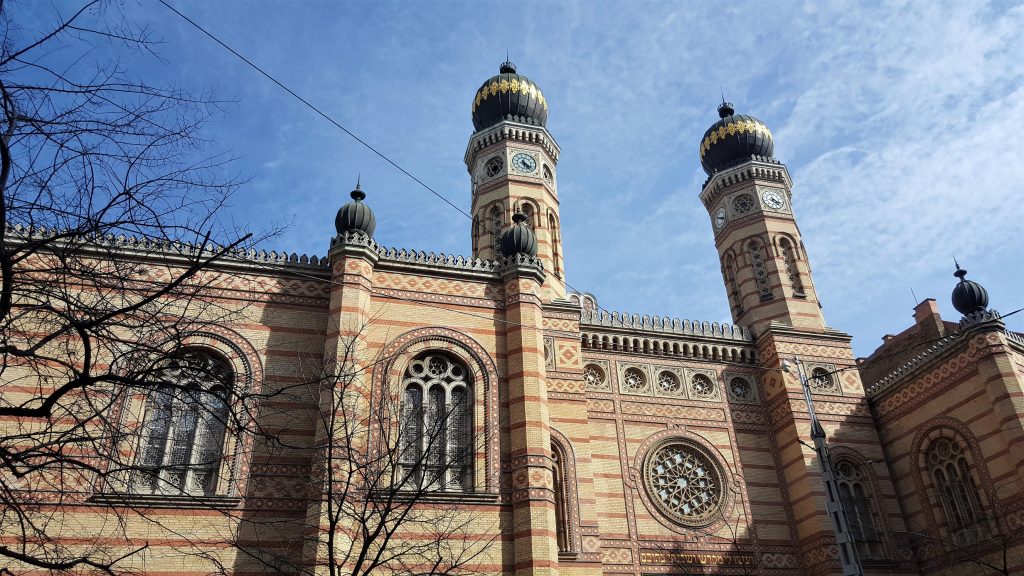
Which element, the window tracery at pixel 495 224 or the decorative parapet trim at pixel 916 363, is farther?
the window tracery at pixel 495 224

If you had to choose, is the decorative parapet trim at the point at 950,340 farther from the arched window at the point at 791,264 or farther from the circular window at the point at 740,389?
the arched window at the point at 791,264

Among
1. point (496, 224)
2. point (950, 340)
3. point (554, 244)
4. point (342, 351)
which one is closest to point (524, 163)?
point (496, 224)

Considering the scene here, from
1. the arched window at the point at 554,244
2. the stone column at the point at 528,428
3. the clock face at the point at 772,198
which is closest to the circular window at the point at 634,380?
the arched window at the point at 554,244

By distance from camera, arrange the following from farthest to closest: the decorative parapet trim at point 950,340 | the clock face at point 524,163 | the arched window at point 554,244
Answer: the clock face at point 524,163 → the arched window at point 554,244 → the decorative parapet trim at point 950,340

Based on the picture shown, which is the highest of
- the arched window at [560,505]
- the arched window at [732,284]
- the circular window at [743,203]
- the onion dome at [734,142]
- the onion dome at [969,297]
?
the onion dome at [734,142]

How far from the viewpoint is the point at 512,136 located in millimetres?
22000

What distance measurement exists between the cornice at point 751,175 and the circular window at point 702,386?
6.86 metres

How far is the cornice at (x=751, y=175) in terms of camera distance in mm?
23266

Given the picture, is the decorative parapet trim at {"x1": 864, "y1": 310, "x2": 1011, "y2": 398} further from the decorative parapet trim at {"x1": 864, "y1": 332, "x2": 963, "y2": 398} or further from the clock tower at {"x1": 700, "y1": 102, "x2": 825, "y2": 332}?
the clock tower at {"x1": 700, "y1": 102, "x2": 825, "y2": 332}

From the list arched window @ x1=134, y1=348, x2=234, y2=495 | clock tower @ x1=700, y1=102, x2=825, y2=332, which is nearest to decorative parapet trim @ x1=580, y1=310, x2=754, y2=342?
clock tower @ x1=700, y1=102, x2=825, y2=332

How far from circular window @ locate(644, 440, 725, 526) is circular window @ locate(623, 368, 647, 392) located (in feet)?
5.04

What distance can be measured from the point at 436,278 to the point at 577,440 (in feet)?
15.7

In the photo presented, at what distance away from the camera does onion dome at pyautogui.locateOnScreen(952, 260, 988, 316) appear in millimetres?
17438

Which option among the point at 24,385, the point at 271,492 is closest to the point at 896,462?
the point at 271,492
